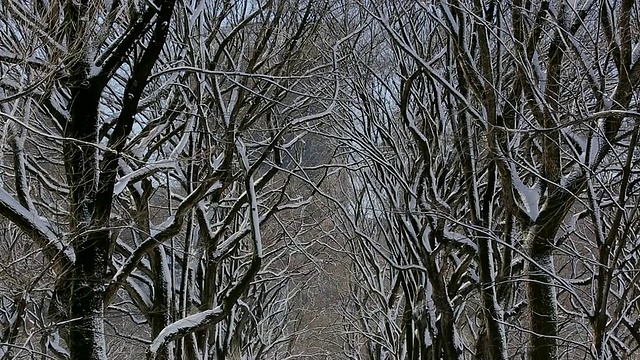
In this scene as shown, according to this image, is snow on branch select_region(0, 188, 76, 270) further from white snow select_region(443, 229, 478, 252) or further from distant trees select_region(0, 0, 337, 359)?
white snow select_region(443, 229, 478, 252)

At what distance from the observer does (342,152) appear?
37.6 feet

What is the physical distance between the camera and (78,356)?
17.2 feet

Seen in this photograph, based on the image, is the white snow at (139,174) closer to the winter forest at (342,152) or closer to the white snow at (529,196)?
the winter forest at (342,152)

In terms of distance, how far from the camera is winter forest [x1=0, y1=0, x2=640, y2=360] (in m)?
5.01

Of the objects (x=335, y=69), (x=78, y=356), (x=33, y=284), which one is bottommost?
(x=78, y=356)

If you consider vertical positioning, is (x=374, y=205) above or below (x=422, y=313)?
above

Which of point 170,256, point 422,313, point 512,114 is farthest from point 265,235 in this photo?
point 512,114

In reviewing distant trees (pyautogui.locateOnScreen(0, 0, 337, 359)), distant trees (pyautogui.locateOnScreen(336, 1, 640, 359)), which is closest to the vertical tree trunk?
distant trees (pyautogui.locateOnScreen(336, 1, 640, 359))

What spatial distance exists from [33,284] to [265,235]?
857cm

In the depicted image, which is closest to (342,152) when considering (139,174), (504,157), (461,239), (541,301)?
(461,239)

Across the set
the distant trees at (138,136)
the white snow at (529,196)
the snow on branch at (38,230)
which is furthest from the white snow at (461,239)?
the snow on branch at (38,230)

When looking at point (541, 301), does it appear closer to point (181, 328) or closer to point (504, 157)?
point (504, 157)

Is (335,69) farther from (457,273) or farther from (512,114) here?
(457,273)

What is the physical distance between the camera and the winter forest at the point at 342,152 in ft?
16.4
